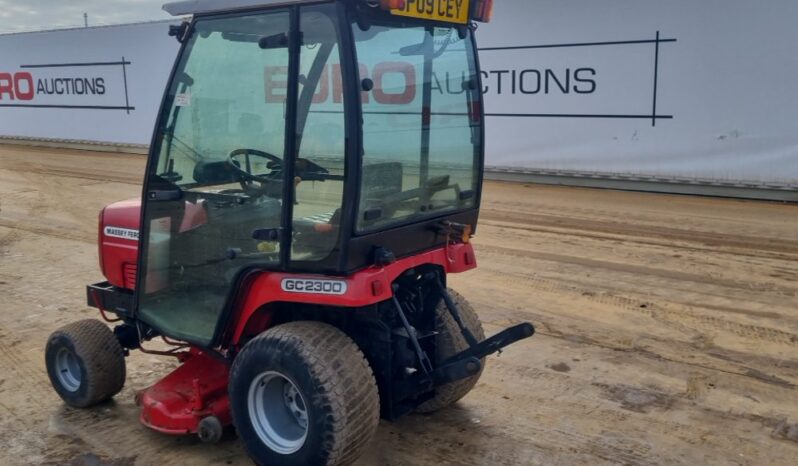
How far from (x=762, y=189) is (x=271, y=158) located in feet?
27.5

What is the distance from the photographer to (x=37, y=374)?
16.3 feet

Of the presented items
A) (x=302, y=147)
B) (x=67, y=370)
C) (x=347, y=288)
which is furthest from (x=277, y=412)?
(x=67, y=370)

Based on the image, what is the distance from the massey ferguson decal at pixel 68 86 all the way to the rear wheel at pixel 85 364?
1325 centimetres

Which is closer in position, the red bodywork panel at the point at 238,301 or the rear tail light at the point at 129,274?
the red bodywork panel at the point at 238,301

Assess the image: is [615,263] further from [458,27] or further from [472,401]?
[458,27]

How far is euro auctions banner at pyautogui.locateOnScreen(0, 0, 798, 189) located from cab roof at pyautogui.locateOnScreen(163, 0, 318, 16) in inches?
324

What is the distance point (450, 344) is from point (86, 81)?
51.7 feet

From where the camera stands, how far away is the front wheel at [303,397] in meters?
3.30

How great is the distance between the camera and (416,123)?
3.78m

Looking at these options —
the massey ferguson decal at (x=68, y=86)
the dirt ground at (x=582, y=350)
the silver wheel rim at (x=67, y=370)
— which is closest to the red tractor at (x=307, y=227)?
the silver wheel rim at (x=67, y=370)

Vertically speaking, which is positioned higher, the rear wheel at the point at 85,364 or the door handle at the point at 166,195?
the door handle at the point at 166,195

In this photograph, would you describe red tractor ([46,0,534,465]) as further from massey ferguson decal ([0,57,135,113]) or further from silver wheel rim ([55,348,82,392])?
massey ferguson decal ([0,57,135,113])

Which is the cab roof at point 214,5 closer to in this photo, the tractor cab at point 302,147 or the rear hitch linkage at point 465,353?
the tractor cab at point 302,147

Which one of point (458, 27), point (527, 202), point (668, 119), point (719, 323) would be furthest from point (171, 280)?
point (668, 119)
